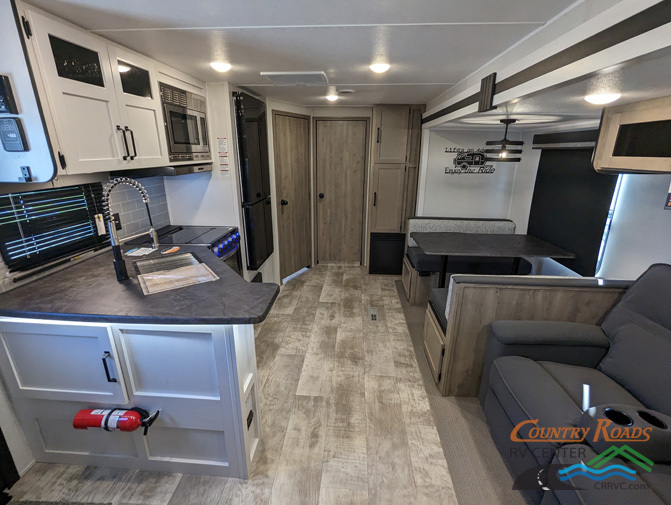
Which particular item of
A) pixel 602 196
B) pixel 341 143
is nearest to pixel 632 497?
pixel 602 196

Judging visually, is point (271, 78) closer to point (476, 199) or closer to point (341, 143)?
point (341, 143)

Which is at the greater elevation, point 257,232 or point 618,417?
point 257,232

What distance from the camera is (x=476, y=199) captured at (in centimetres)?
420

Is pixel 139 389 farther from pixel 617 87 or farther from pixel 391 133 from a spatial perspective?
pixel 391 133

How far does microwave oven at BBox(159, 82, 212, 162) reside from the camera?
2.32 m

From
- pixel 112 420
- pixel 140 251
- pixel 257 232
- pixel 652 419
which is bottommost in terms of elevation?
pixel 112 420

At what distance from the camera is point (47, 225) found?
1.84m

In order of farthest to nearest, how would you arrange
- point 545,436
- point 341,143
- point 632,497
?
point 341,143 < point 545,436 < point 632,497

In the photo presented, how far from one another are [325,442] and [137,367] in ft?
3.78

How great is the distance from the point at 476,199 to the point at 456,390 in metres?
2.78

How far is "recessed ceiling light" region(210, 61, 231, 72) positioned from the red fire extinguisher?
220 cm

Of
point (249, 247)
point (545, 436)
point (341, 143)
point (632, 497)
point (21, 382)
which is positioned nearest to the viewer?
point (632, 497)

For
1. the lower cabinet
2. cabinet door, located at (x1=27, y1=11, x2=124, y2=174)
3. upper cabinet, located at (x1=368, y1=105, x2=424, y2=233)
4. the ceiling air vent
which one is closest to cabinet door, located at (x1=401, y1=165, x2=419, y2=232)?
upper cabinet, located at (x1=368, y1=105, x2=424, y2=233)

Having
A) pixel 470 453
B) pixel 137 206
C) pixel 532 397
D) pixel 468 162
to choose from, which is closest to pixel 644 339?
pixel 532 397
